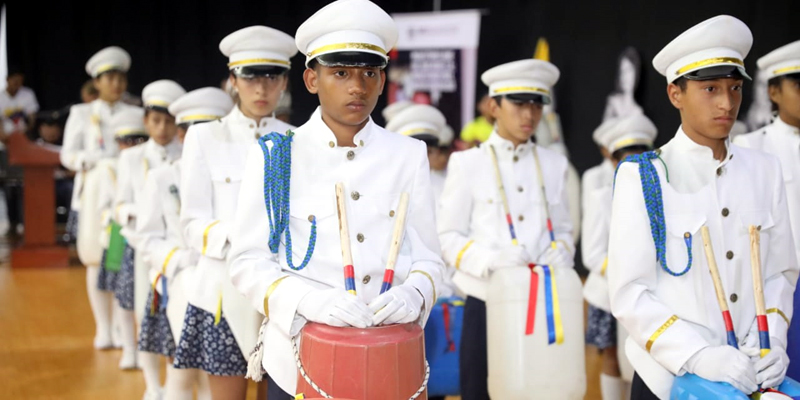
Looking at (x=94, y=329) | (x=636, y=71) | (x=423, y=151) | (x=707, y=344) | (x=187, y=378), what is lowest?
(x=94, y=329)

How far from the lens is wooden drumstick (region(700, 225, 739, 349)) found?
2410 millimetres

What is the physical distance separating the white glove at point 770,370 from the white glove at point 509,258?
4.27 ft

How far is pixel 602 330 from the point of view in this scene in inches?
192

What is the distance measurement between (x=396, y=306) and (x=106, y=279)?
434 centimetres

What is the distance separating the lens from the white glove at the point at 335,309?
2191mm

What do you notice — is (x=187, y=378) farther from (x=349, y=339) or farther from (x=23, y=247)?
(x=23, y=247)

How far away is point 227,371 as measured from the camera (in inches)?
126

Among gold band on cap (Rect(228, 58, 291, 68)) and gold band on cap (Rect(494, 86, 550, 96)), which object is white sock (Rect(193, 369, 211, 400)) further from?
gold band on cap (Rect(494, 86, 550, 96))

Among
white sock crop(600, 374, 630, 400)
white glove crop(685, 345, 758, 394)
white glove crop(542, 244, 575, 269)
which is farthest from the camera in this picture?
white sock crop(600, 374, 630, 400)

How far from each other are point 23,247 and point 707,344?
8.63 m

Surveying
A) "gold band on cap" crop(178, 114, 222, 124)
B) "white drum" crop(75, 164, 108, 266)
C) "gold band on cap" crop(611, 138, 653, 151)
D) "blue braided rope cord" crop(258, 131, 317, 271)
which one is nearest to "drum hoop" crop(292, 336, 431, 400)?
"blue braided rope cord" crop(258, 131, 317, 271)

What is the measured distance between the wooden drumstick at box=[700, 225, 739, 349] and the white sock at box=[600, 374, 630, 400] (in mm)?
2349

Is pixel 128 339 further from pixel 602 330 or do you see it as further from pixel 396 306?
pixel 396 306

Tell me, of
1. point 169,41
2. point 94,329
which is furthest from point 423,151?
point 169,41
